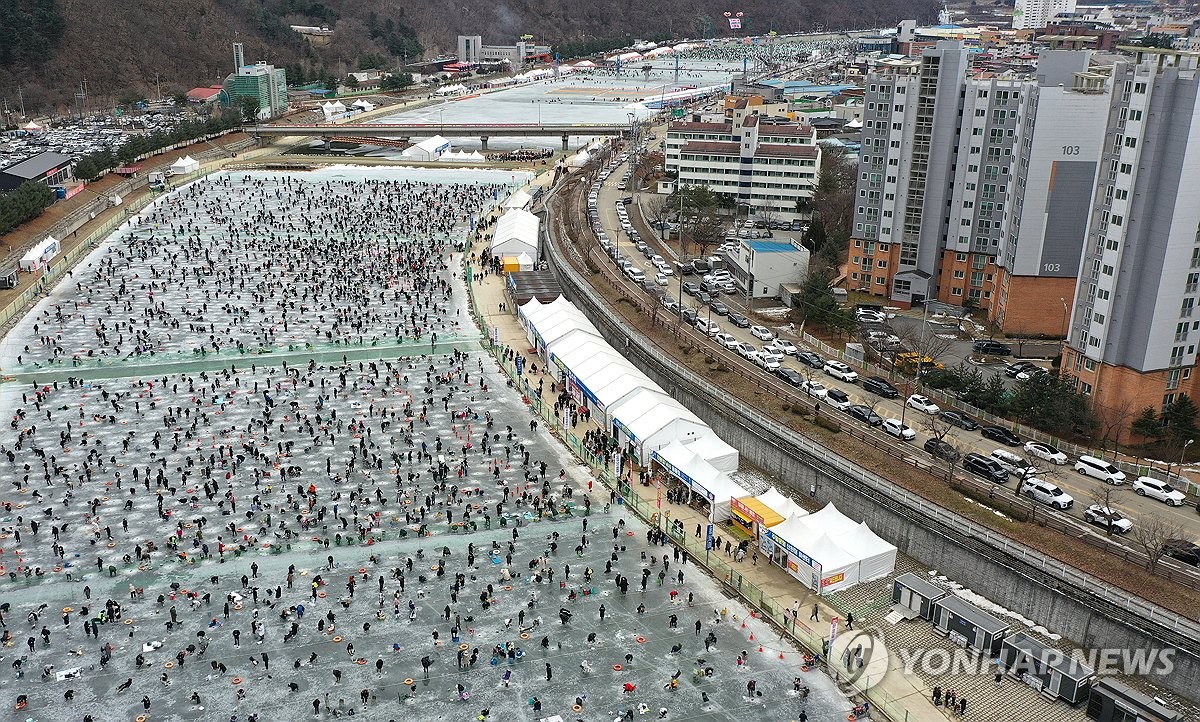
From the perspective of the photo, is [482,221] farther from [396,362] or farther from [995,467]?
[995,467]

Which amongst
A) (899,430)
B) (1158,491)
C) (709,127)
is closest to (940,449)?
(899,430)

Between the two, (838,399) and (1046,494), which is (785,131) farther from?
(1046,494)

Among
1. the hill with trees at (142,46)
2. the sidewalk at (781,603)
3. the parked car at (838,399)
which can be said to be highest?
the hill with trees at (142,46)

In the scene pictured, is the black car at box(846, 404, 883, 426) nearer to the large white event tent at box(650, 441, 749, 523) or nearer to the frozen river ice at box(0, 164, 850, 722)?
the large white event tent at box(650, 441, 749, 523)

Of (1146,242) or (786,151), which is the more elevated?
(1146,242)

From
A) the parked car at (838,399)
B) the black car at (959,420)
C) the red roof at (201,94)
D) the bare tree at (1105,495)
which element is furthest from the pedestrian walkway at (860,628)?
the red roof at (201,94)

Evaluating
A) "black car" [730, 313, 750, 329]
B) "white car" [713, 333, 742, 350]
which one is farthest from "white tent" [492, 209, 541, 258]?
"white car" [713, 333, 742, 350]

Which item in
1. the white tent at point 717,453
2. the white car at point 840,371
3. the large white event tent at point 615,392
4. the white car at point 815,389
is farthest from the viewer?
the white car at point 840,371

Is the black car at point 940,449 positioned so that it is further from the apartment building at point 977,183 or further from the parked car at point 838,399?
the apartment building at point 977,183
